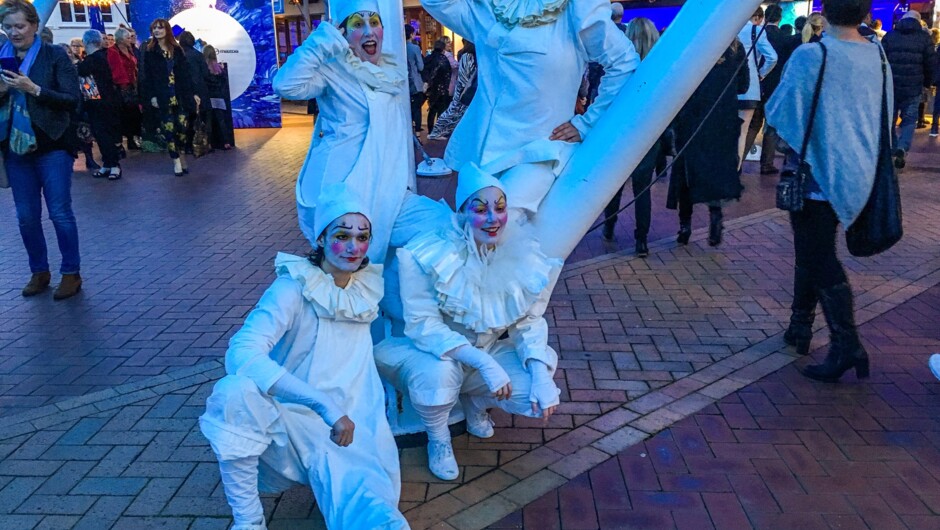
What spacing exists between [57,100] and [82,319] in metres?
1.59

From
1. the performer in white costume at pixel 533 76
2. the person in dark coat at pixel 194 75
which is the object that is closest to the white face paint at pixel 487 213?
the performer in white costume at pixel 533 76

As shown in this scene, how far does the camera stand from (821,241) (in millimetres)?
4172

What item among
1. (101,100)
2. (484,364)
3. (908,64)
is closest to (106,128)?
(101,100)

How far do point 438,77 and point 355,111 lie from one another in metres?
11.1

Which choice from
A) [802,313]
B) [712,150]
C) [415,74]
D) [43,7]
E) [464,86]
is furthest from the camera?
[415,74]

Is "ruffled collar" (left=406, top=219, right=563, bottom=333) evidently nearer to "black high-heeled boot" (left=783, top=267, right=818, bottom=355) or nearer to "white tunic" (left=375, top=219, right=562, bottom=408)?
"white tunic" (left=375, top=219, right=562, bottom=408)

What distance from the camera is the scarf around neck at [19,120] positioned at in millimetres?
5504

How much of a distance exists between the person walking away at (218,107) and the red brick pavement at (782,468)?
11151 millimetres

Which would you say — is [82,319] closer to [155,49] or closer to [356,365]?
[356,365]

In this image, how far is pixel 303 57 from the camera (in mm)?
3197

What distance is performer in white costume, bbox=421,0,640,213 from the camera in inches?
134

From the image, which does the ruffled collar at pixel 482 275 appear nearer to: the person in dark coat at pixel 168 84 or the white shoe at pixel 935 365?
the white shoe at pixel 935 365

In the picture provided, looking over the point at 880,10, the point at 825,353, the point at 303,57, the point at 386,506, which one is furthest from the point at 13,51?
the point at 880,10

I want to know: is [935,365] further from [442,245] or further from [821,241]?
[442,245]
